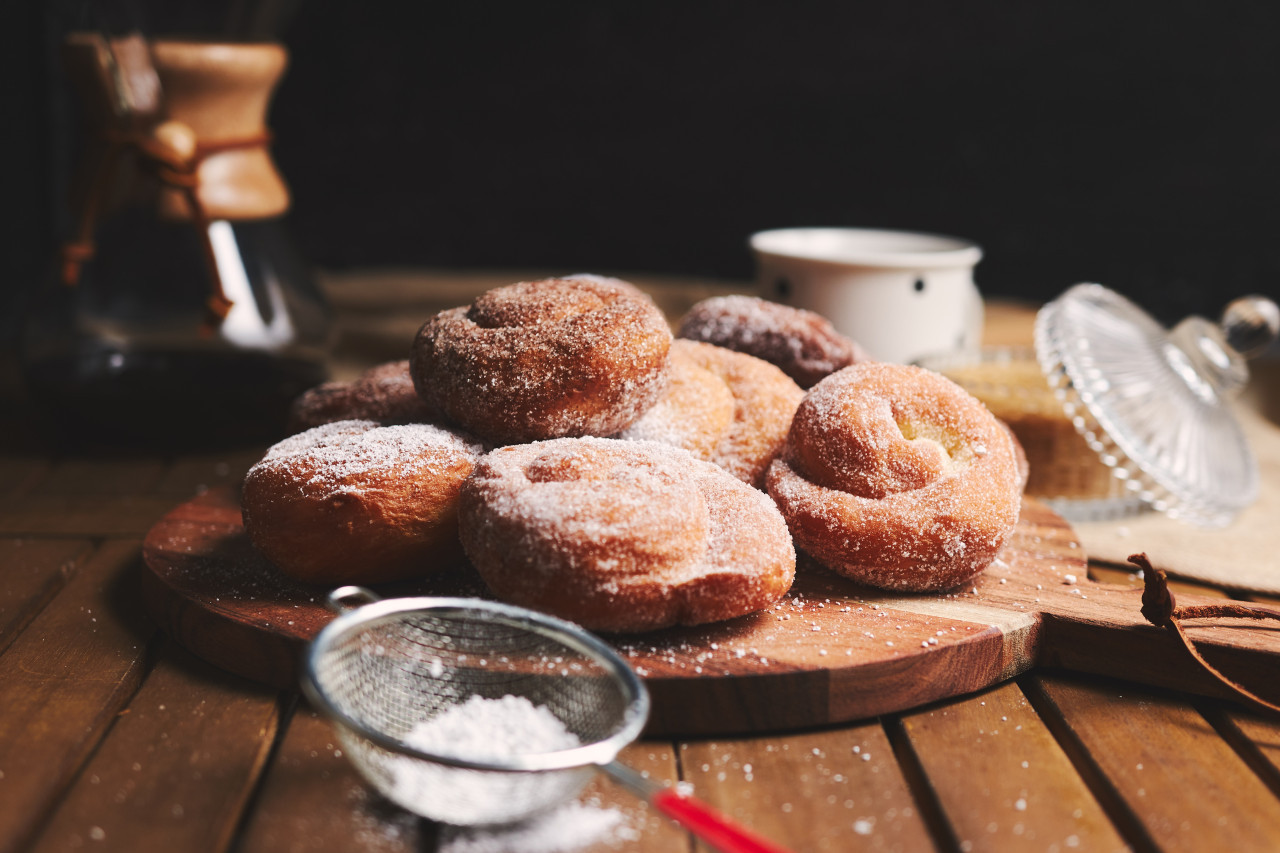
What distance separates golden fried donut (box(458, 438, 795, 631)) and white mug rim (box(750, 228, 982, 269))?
80 cm

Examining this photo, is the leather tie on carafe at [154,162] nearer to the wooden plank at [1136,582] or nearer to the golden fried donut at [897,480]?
the golden fried donut at [897,480]

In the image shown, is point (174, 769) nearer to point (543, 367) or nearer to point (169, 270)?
point (543, 367)

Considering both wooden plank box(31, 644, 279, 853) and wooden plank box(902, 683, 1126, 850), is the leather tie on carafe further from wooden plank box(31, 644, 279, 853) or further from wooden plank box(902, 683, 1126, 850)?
wooden plank box(902, 683, 1126, 850)

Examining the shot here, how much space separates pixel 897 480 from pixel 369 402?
0.61 metres

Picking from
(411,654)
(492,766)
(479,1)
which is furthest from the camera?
(479,1)

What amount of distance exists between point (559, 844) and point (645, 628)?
23 cm

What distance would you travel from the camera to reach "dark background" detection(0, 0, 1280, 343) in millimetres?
2537

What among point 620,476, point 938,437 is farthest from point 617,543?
point 938,437

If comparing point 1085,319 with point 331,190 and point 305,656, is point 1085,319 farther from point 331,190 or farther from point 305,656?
point 331,190

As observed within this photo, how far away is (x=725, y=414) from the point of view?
47.5 inches

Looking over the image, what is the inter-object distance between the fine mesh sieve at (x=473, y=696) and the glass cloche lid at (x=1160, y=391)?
0.86m

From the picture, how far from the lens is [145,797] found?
0.79 m

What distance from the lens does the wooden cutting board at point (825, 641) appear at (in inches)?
34.9

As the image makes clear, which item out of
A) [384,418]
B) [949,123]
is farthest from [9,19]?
[949,123]
